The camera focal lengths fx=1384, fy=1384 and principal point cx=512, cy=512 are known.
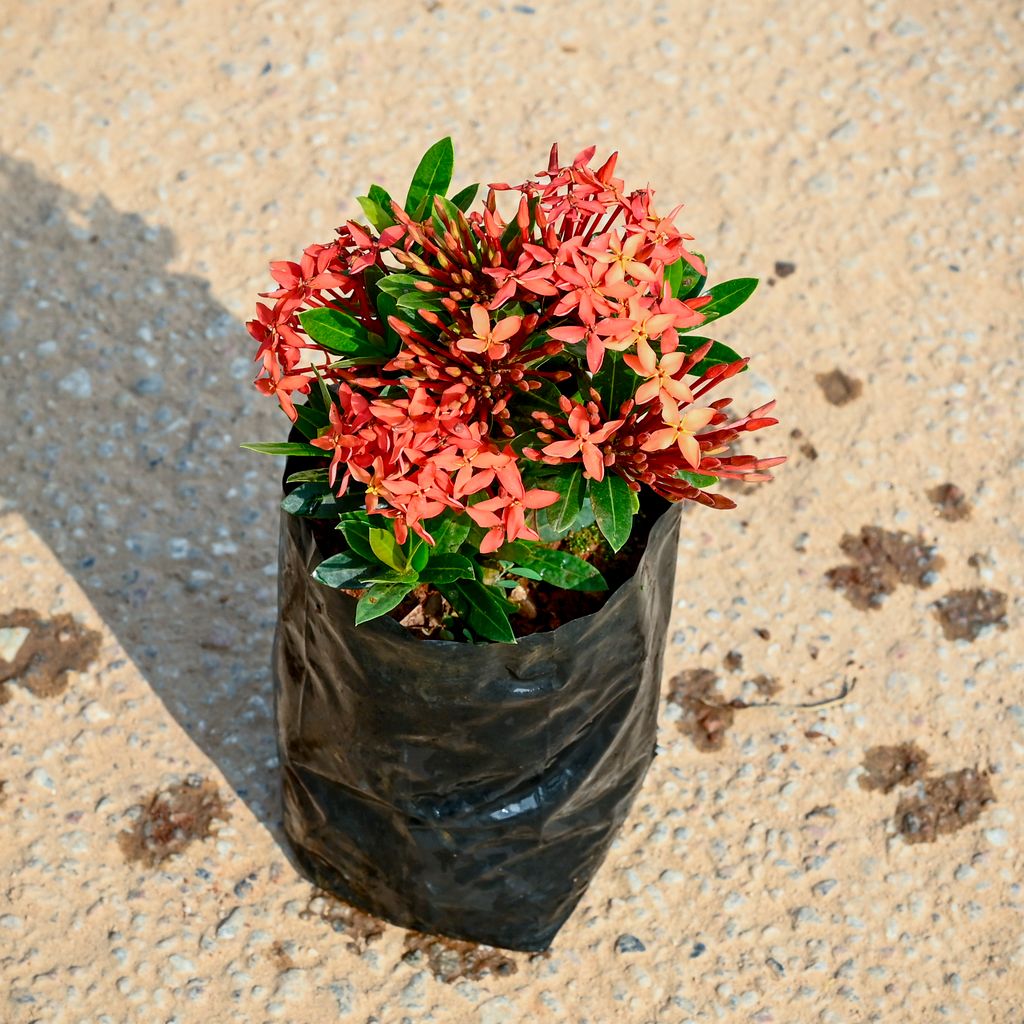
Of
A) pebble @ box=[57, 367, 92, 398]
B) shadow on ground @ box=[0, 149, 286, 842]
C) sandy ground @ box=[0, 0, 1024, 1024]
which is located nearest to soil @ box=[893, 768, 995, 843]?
sandy ground @ box=[0, 0, 1024, 1024]

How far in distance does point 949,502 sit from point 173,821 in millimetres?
1867

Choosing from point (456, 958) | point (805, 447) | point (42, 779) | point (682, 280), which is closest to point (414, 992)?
point (456, 958)

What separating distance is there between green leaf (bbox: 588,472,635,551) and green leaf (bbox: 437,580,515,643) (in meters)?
0.20

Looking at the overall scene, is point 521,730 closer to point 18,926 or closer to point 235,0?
point 18,926

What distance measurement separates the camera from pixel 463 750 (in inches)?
84.4

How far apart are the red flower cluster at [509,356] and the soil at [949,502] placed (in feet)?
4.93

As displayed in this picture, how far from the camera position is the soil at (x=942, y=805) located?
2736 mm

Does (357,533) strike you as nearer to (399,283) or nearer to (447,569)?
(447,569)

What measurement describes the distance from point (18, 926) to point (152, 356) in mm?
1416

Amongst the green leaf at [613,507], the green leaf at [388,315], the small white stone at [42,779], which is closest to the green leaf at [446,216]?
the green leaf at [388,315]

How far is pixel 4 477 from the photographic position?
122 inches

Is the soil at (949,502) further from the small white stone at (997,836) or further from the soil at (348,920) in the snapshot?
the soil at (348,920)

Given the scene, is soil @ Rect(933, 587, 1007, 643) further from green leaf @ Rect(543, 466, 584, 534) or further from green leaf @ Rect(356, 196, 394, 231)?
green leaf @ Rect(356, 196, 394, 231)

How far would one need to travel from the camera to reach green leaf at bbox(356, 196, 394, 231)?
194cm
